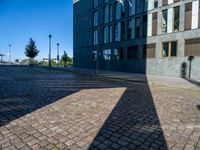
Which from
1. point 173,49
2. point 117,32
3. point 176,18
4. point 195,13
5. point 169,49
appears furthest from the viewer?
point 117,32

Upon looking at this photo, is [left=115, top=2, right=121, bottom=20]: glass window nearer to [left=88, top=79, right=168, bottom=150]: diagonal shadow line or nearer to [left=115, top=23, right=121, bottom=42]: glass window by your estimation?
[left=115, top=23, right=121, bottom=42]: glass window

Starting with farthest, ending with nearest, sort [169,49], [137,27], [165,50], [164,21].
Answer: [137,27] → [164,21] → [165,50] → [169,49]

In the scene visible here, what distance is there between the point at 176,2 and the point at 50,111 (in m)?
21.2

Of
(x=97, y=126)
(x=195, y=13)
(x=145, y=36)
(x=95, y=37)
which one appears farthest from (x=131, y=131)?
(x=95, y=37)

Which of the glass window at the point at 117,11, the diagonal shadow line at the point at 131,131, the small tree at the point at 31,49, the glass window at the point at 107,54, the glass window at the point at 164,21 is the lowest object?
the diagonal shadow line at the point at 131,131

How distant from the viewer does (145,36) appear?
2686 centimetres

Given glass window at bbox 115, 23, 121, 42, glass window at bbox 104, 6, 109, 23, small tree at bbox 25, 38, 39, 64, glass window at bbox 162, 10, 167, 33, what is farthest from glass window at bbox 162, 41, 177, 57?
small tree at bbox 25, 38, 39, 64

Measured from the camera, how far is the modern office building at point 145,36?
2170cm

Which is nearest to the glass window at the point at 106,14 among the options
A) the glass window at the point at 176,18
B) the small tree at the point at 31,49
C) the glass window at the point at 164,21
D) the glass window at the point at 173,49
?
the glass window at the point at 164,21

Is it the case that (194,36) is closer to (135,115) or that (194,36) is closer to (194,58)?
(194,58)

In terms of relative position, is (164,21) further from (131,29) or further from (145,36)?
(131,29)

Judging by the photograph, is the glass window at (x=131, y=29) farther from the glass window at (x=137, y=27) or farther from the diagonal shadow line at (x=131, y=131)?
the diagonal shadow line at (x=131, y=131)

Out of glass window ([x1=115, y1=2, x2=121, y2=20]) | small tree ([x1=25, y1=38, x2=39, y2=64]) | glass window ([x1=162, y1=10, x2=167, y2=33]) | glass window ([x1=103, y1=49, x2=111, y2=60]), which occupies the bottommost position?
glass window ([x1=103, y1=49, x2=111, y2=60])

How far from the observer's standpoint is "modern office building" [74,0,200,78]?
21.7 metres
